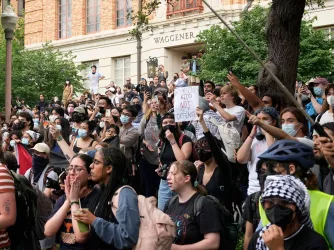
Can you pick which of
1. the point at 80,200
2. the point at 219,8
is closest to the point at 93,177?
the point at 80,200

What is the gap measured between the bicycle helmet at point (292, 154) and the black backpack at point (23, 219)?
2.28 metres

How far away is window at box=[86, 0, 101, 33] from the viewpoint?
33.8 m

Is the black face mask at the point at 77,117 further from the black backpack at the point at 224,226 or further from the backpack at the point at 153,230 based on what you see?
the backpack at the point at 153,230

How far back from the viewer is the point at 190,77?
1984 cm

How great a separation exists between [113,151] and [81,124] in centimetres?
459

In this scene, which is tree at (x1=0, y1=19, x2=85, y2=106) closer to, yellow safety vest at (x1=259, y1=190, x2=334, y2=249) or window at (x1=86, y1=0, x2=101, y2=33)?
window at (x1=86, y1=0, x2=101, y2=33)


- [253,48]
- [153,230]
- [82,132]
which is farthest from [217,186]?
[253,48]

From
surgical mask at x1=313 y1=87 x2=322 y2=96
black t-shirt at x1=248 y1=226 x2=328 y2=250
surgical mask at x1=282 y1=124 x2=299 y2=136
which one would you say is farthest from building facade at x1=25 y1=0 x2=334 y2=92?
black t-shirt at x1=248 y1=226 x2=328 y2=250

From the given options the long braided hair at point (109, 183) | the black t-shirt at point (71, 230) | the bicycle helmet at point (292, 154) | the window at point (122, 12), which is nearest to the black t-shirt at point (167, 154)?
the long braided hair at point (109, 183)

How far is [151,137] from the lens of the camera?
10000mm

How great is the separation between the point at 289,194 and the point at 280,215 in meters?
0.15

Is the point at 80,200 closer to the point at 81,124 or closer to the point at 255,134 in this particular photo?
the point at 255,134

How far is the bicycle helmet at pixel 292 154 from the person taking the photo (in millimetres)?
4582

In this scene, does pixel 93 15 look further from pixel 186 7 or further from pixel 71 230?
pixel 71 230
